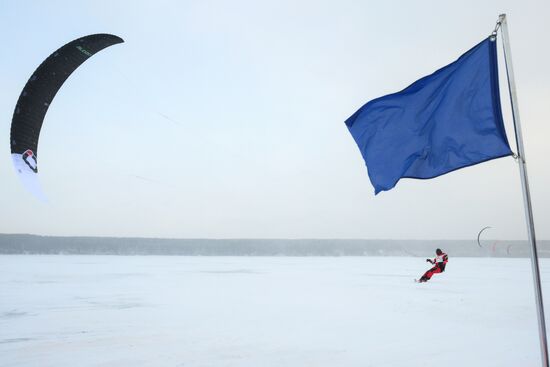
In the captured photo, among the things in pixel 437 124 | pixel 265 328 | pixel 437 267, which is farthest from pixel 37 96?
pixel 437 267

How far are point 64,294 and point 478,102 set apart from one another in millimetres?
11594

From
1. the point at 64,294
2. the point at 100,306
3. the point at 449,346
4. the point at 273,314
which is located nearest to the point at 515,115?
the point at 449,346

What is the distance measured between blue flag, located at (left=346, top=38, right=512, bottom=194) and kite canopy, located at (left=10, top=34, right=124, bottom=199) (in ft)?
21.7

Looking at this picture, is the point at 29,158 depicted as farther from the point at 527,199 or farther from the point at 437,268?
the point at 437,268

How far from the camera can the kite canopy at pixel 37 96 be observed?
845cm

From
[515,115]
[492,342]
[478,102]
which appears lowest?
[492,342]

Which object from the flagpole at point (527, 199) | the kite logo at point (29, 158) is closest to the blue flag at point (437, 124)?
the flagpole at point (527, 199)

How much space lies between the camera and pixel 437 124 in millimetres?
4727

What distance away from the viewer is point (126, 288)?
1388 cm

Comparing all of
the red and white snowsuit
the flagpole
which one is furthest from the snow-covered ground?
the red and white snowsuit

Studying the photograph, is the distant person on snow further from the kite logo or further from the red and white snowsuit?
the kite logo

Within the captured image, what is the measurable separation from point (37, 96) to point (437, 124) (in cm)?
787

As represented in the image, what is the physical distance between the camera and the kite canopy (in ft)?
27.7

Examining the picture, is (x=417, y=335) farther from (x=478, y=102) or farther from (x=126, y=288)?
(x=126, y=288)
